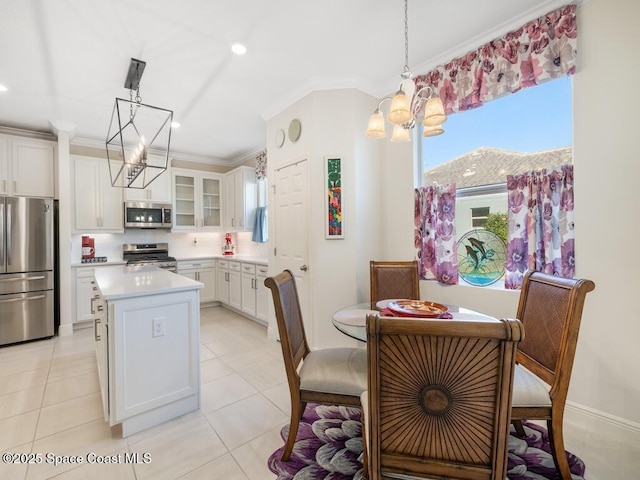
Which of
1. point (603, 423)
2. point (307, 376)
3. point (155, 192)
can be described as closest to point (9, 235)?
point (155, 192)

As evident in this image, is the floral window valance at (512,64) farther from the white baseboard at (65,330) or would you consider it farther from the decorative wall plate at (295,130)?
the white baseboard at (65,330)

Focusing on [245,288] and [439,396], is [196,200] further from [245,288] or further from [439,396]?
[439,396]

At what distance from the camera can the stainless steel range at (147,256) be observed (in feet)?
14.9

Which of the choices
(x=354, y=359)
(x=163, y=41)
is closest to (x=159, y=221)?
(x=163, y=41)

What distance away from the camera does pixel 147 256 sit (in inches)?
186

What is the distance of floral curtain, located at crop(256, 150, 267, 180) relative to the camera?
4.64 meters

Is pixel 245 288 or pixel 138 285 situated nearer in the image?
pixel 138 285

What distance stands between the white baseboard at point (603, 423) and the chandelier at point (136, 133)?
3.22m

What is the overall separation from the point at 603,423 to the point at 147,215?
17.8 ft

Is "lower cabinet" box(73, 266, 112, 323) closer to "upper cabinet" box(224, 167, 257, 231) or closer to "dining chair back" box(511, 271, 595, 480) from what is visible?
"upper cabinet" box(224, 167, 257, 231)

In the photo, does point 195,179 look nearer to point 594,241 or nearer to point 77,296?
point 77,296

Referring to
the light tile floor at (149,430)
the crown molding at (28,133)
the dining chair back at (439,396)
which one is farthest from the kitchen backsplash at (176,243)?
the dining chair back at (439,396)

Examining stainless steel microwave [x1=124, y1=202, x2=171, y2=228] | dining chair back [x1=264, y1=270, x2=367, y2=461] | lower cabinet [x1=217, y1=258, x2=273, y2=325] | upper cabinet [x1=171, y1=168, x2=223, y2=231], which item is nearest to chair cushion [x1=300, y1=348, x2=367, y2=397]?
dining chair back [x1=264, y1=270, x2=367, y2=461]

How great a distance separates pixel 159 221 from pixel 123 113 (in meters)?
1.76
